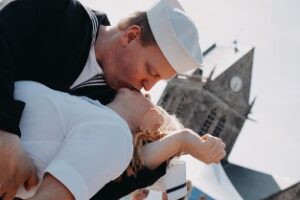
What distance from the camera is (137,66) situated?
209 centimetres

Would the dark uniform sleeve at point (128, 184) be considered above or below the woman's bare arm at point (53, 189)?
below

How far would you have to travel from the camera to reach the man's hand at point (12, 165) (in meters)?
1.58

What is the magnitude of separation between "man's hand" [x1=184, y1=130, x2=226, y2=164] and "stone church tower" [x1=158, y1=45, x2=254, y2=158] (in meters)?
27.4

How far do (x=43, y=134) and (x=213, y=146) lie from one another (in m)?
0.90

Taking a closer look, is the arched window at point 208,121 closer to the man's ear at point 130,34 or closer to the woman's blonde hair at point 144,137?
the woman's blonde hair at point 144,137

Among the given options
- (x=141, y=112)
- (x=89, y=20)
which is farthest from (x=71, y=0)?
(x=141, y=112)

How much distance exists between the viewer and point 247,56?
3281 cm

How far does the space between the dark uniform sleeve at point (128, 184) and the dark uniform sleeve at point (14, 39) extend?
21.1 inches

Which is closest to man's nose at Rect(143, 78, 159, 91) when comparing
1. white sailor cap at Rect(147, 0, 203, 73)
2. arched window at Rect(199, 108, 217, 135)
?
white sailor cap at Rect(147, 0, 203, 73)

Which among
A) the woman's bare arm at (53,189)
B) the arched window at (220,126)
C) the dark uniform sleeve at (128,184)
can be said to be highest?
the woman's bare arm at (53,189)

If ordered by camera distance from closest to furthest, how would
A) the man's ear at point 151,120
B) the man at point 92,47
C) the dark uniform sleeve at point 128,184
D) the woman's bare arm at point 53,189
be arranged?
the woman's bare arm at point 53,189 → the man at point 92,47 → the dark uniform sleeve at point 128,184 → the man's ear at point 151,120

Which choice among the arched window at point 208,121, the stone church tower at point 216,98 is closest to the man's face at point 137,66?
the stone church tower at point 216,98

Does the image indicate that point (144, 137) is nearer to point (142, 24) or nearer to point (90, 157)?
point (142, 24)

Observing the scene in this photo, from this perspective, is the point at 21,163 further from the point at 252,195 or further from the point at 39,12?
the point at 252,195
